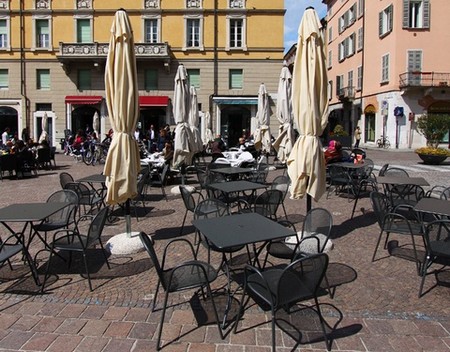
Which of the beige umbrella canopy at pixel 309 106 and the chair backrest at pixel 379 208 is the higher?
the beige umbrella canopy at pixel 309 106

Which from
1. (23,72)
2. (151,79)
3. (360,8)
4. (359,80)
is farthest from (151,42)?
(360,8)

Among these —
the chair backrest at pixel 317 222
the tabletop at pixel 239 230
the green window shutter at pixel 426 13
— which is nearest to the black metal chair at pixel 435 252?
the chair backrest at pixel 317 222

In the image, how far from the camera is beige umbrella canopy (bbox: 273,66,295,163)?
12.8m

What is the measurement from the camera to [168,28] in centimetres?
2988

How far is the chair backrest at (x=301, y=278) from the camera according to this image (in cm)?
321

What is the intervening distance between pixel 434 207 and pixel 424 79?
2682 cm

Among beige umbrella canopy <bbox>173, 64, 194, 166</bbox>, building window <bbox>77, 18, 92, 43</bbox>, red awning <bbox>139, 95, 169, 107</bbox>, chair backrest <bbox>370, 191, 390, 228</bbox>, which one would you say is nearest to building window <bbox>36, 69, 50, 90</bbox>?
building window <bbox>77, 18, 92, 43</bbox>

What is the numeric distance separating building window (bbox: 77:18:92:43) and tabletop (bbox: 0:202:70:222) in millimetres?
27641

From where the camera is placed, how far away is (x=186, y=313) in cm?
405

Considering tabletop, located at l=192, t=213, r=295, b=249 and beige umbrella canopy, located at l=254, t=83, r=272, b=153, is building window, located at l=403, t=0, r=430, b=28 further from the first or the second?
tabletop, located at l=192, t=213, r=295, b=249

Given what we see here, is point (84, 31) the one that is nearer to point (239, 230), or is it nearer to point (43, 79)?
point (43, 79)

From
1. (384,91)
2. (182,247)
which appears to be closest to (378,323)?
(182,247)

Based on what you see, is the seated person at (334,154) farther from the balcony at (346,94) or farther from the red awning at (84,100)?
the balcony at (346,94)

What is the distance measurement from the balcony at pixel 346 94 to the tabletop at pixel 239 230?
115 ft
